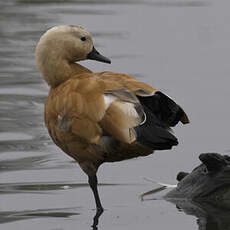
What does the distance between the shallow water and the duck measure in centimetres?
48

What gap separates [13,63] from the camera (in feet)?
42.5

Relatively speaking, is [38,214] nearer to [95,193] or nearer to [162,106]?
[95,193]

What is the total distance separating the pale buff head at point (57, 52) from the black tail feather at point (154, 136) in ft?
3.41

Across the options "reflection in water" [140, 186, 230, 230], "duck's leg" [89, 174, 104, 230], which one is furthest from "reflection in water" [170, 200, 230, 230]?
"duck's leg" [89, 174, 104, 230]

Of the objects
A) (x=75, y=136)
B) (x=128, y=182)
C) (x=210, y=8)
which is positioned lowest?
(x=210, y=8)

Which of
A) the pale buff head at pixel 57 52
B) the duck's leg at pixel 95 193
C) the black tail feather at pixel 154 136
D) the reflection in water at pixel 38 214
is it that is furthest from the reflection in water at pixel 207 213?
the pale buff head at pixel 57 52

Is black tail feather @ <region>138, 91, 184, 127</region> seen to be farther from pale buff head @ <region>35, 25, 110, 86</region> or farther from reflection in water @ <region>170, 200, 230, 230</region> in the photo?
pale buff head @ <region>35, 25, 110, 86</region>

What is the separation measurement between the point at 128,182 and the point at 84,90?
135cm

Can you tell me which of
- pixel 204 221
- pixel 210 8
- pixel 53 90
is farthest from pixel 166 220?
pixel 210 8

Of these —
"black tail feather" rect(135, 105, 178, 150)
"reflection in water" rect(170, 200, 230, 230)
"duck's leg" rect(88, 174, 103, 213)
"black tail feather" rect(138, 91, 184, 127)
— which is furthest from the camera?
"duck's leg" rect(88, 174, 103, 213)

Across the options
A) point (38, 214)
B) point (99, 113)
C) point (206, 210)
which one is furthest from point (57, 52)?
point (206, 210)

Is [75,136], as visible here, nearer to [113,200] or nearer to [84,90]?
[84,90]

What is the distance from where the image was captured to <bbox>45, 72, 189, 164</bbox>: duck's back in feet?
23.2

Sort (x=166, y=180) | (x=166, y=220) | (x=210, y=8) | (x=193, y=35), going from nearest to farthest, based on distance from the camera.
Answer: (x=166, y=220), (x=166, y=180), (x=193, y=35), (x=210, y=8)
